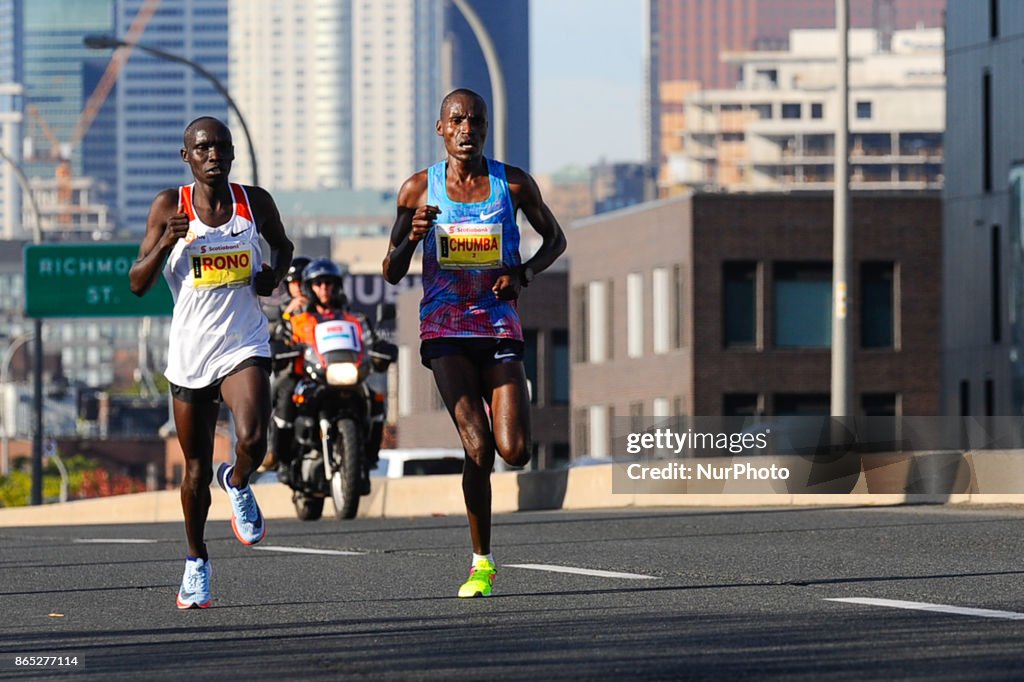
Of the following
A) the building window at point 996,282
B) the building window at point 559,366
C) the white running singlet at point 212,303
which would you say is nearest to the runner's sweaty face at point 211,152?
the white running singlet at point 212,303

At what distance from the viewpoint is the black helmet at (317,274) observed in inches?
698

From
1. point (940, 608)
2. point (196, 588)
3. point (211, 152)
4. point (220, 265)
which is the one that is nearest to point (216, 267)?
point (220, 265)

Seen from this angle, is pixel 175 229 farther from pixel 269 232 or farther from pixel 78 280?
pixel 78 280

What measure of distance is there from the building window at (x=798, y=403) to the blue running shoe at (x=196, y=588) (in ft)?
168

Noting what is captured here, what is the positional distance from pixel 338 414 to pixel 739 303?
43.6m

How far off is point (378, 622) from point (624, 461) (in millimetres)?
11410

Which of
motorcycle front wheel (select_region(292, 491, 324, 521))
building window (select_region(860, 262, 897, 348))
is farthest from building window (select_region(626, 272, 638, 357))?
motorcycle front wheel (select_region(292, 491, 324, 521))

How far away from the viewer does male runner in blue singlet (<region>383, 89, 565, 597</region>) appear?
10.0 meters

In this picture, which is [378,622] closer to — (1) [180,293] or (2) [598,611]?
(2) [598,611]

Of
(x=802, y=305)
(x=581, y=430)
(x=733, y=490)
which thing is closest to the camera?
(x=733, y=490)

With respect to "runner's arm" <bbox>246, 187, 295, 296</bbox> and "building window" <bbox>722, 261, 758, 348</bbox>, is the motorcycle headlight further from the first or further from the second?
"building window" <bbox>722, 261, 758, 348</bbox>

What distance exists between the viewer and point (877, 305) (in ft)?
199

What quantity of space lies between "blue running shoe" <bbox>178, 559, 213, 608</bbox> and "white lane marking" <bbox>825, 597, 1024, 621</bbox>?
8.03ft

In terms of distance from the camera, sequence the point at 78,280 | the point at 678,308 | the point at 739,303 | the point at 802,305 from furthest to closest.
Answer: the point at 678,308 → the point at 739,303 → the point at 802,305 → the point at 78,280
